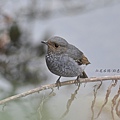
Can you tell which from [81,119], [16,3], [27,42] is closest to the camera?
[81,119]

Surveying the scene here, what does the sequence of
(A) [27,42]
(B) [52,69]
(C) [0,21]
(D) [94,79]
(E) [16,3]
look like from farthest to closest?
(E) [16,3], (A) [27,42], (C) [0,21], (B) [52,69], (D) [94,79]

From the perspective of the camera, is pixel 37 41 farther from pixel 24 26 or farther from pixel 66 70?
pixel 66 70

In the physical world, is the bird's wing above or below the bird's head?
below

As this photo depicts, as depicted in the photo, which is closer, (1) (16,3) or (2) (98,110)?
(2) (98,110)

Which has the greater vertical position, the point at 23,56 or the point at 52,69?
the point at 52,69

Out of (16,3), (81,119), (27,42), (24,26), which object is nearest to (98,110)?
(81,119)
